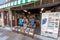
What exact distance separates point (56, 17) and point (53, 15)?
409 millimetres

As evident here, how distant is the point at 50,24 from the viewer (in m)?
12.2

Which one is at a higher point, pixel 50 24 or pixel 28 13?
pixel 28 13

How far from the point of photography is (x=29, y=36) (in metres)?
13.5

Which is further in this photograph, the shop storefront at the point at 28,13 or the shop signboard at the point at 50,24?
the shop storefront at the point at 28,13

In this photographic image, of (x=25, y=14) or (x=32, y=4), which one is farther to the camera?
(x=25, y=14)

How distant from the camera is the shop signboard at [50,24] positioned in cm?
1159

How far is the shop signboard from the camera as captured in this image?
11.6 meters

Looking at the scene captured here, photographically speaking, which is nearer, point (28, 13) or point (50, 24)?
point (50, 24)

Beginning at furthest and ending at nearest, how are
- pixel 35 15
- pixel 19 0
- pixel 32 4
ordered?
pixel 35 15 < pixel 19 0 < pixel 32 4

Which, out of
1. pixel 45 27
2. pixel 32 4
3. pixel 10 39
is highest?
pixel 32 4

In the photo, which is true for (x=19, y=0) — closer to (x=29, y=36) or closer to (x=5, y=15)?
(x=29, y=36)

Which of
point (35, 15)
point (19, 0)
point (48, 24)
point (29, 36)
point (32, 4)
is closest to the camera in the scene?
point (48, 24)

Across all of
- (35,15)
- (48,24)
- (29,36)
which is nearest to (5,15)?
(35,15)

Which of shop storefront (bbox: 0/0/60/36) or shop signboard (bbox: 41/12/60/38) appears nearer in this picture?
shop signboard (bbox: 41/12/60/38)
